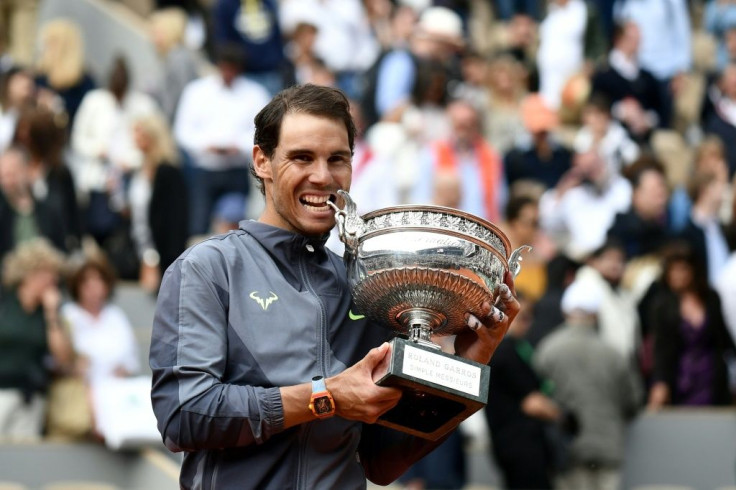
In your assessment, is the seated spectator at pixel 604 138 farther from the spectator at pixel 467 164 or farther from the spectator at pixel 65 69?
the spectator at pixel 65 69

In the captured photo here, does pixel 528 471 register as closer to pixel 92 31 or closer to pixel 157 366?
pixel 157 366

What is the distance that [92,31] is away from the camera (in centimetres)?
1836

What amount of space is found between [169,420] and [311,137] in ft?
2.50

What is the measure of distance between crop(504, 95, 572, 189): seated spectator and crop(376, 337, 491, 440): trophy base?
9.23 metres

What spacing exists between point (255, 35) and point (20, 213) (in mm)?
4167

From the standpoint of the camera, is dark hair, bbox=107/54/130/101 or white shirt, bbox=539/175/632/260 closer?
white shirt, bbox=539/175/632/260

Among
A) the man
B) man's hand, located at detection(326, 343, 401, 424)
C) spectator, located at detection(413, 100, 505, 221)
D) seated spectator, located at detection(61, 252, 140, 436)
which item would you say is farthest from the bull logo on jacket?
spectator, located at detection(413, 100, 505, 221)

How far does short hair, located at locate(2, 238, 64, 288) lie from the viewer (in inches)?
395

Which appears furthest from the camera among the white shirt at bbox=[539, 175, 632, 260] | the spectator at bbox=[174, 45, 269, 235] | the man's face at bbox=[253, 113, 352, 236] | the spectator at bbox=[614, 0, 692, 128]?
the spectator at bbox=[614, 0, 692, 128]

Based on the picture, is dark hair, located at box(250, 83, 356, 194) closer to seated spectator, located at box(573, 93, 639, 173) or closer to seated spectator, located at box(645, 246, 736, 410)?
seated spectator, located at box(645, 246, 736, 410)

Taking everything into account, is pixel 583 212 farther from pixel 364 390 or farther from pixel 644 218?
pixel 364 390

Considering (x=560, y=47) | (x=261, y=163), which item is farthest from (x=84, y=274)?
(x=560, y=47)

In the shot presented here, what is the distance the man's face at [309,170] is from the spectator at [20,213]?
25.6 feet

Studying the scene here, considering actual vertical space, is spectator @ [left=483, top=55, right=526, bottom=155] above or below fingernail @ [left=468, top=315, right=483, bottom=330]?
above
